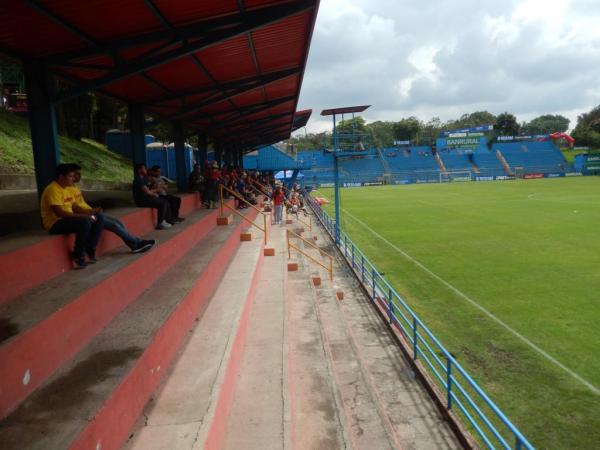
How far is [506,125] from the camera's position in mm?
107750

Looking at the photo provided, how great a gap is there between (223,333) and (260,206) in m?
16.2

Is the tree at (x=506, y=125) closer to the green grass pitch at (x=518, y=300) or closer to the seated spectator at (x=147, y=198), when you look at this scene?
the green grass pitch at (x=518, y=300)

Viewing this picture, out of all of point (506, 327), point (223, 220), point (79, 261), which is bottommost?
point (506, 327)

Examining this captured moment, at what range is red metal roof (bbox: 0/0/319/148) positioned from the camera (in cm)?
521

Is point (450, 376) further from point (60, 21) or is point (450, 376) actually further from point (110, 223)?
point (60, 21)

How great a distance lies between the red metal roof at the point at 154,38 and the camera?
5207mm

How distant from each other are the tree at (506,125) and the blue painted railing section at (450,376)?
106 m

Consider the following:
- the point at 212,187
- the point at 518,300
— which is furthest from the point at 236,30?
the point at 518,300

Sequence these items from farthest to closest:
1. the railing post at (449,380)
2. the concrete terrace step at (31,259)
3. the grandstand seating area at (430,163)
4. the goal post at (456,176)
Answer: the grandstand seating area at (430,163) → the goal post at (456,176) → the railing post at (449,380) → the concrete terrace step at (31,259)

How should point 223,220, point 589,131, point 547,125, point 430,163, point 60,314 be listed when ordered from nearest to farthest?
1. point 60,314
2. point 223,220
3. point 430,163
4. point 589,131
5. point 547,125

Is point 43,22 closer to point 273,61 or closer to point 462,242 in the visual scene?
point 273,61

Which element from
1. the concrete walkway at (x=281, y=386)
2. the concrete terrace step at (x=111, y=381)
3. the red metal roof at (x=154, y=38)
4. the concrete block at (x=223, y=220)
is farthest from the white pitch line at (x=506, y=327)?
the red metal roof at (x=154, y=38)

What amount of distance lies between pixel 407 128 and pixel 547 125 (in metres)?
57.4

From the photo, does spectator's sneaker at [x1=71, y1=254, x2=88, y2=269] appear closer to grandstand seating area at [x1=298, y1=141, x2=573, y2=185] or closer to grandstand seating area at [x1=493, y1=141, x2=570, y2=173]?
grandstand seating area at [x1=298, y1=141, x2=573, y2=185]
